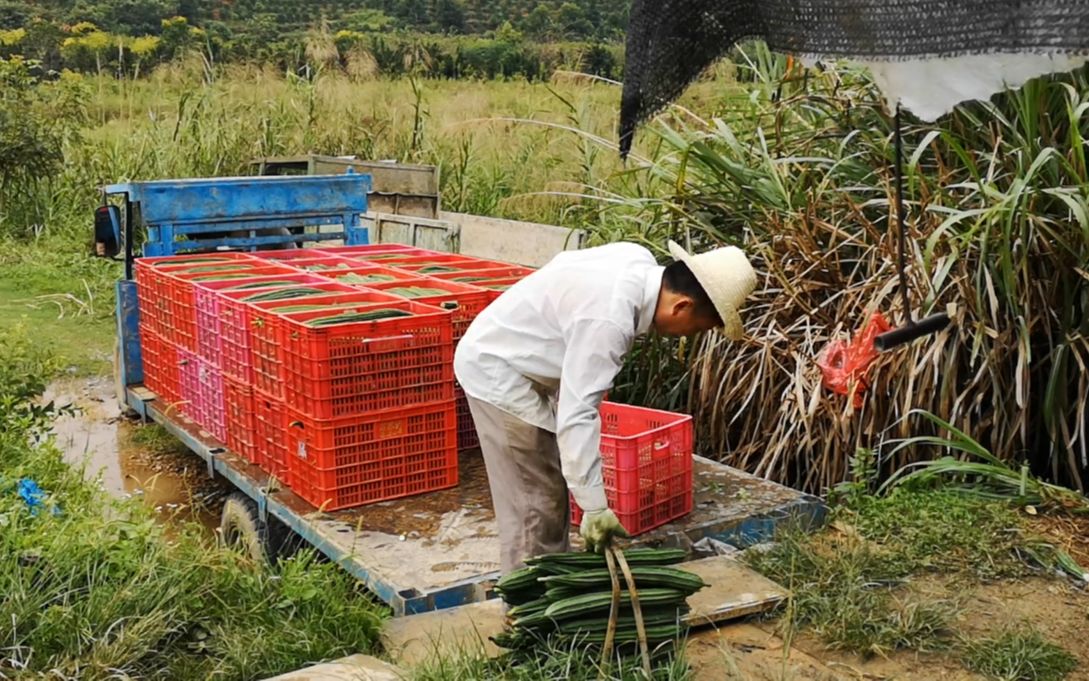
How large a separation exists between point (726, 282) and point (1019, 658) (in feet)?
5.02

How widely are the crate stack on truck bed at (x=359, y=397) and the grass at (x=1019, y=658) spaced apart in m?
1.33

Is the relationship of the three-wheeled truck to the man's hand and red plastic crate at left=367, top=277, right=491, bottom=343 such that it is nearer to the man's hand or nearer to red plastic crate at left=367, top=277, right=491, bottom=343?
red plastic crate at left=367, top=277, right=491, bottom=343

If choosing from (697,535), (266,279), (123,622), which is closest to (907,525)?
(697,535)

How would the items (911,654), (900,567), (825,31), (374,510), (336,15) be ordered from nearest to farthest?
(825,31), (911,654), (900,567), (374,510), (336,15)

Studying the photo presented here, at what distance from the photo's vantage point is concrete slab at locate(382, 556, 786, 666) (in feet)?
11.6

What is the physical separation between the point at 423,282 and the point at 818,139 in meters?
2.31

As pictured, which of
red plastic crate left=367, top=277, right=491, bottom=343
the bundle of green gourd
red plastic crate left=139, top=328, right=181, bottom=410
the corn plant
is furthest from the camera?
red plastic crate left=139, top=328, right=181, bottom=410

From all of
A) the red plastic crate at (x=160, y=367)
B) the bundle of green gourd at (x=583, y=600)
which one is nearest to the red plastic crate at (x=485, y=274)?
the red plastic crate at (x=160, y=367)

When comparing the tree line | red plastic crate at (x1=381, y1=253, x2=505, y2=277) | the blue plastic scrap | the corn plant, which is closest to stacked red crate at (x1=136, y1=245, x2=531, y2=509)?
red plastic crate at (x1=381, y1=253, x2=505, y2=277)

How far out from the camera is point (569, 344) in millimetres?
3551

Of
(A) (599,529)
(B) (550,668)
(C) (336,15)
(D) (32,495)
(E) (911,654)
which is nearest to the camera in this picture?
(B) (550,668)

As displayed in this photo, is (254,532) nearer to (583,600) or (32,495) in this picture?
(32,495)

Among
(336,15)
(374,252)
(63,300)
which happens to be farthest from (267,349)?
(336,15)

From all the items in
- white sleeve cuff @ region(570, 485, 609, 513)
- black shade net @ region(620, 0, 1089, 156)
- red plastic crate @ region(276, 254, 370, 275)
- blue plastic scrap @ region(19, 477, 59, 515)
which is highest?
black shade net @ region(620, 0, 1089, 156)
